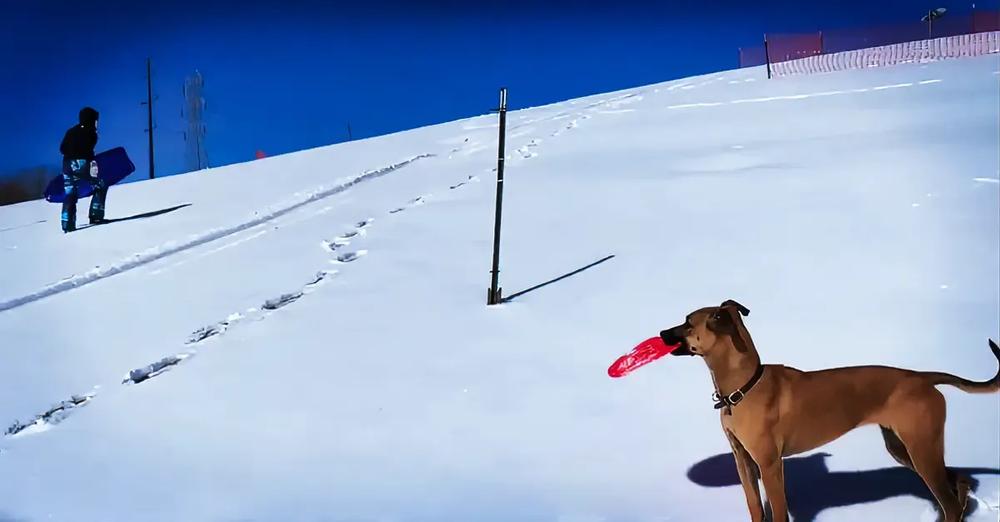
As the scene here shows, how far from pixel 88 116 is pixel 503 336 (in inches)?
73.3

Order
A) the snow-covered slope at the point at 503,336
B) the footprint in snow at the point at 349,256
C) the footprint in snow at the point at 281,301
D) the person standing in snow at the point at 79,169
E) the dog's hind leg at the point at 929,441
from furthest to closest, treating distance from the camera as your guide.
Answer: the footprint in snow at the point at 349,256 → the person standing in snow at the point at 79,169 → the footprint in snow at the point at 281,301 → the snow-covered slope at the point at 503,336 → the dog's hind leg at the point at 929,441

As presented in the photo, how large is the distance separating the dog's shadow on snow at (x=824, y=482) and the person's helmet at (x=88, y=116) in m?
2.51

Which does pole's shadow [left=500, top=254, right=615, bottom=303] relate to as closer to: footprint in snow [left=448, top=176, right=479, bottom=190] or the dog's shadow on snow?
the dog's shadow on snow

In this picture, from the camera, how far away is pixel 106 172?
4168 millimetres

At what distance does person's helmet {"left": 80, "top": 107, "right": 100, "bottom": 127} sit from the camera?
2.94m

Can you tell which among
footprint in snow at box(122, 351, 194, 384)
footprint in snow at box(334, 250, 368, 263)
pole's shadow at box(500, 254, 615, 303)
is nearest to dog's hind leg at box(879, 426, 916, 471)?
pole's shadow at box(500, 254, 615, 303)

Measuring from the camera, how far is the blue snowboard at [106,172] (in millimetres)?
4113

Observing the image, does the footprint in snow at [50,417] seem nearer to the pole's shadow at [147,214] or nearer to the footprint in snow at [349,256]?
the footprint in snow at [349,256]

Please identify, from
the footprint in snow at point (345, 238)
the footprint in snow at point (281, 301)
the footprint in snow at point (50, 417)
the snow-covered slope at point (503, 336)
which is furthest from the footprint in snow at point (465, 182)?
the footprint in snow at point (50, 417)

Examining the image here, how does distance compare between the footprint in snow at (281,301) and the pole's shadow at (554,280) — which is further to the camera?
the footprint in snow at (281,301)

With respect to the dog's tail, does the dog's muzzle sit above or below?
above

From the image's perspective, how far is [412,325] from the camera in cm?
A: 252

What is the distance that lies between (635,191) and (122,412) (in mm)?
2434

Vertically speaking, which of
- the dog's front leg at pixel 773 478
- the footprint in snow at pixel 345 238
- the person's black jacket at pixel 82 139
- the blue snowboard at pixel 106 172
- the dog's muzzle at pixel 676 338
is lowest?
the dog's front leg at pixel 773 478
